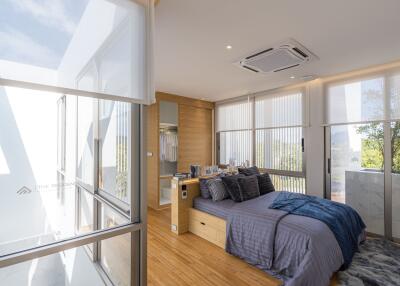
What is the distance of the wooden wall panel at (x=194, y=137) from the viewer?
16.8 feet

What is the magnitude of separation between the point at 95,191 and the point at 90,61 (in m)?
1.41

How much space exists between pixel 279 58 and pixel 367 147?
214cm

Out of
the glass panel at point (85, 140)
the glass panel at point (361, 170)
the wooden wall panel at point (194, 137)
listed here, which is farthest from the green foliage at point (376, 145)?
the glass panel at point (85, 140)

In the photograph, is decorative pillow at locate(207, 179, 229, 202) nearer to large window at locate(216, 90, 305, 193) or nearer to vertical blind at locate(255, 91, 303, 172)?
large window at locate(216, 90, 305, 193)

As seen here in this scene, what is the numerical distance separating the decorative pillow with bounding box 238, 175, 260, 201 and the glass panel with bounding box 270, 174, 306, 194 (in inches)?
47.4

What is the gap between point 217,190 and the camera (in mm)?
3266

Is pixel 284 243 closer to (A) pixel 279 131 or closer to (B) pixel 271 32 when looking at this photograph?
(B) pixel 271 32

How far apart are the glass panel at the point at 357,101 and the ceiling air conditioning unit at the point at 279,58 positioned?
46.7 inches

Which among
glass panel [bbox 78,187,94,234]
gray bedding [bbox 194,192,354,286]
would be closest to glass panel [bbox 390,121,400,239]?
gray bedding [bbox 194,192,354,286]

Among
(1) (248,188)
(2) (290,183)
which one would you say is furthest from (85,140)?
(2) (290,183)

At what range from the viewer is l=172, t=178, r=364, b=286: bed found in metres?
2.03

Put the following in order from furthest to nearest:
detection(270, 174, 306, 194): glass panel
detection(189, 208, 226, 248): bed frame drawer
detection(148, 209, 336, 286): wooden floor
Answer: detection(270, 174, 306, 194): glass panel
detection(189, 208, 226, 248): bed frame drawer
detection(148, 209, 336, 286): wooden floor

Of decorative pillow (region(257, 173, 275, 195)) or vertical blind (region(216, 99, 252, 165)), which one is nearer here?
decorative pillow (region(257, 173, 275, 195))

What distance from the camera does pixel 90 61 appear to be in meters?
1.53
